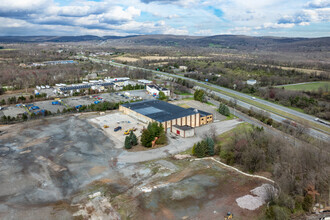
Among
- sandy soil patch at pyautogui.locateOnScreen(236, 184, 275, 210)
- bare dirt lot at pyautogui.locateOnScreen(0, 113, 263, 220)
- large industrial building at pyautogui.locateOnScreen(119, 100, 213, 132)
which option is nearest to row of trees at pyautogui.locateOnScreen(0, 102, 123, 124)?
large industrial building at pyautogui.locateOnScreen(119, 100, 213, 132)

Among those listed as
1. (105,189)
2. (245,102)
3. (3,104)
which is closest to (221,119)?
(245,102)

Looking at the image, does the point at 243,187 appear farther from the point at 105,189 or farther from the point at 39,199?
the point at 39,199

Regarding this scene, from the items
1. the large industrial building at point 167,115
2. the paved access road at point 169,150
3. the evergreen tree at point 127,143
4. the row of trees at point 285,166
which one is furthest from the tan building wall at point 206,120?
the evergreen tree at point 127,143

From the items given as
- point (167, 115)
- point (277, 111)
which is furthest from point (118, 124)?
point (277, 111)

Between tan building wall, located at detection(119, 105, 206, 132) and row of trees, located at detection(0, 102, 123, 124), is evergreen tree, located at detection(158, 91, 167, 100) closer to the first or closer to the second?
row of trees, located at detection(0, 102, 123, 124)

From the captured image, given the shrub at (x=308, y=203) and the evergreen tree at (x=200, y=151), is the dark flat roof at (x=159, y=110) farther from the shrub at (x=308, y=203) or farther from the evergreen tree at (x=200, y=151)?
the shrub at (x=308, y=203)

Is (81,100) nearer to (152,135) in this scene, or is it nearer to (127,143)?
(127,143)
